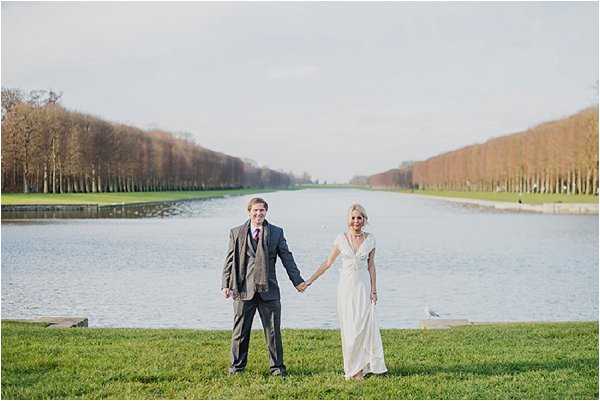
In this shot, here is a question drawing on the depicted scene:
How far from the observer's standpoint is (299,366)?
880 cm

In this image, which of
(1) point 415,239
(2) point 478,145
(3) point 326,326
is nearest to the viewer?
(3) point 326,326

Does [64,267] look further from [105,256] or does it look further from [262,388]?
[262,388]

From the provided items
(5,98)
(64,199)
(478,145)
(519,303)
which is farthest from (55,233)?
(478,145)

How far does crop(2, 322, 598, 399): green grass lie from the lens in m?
7.70

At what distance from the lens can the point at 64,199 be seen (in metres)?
69.8

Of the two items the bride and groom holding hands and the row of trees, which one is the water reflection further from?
the bride and groom holding hands

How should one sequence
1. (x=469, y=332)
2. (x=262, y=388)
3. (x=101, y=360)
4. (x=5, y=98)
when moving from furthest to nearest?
(x=5, y=98), (x=469, y=332), (x=101, y=360), (x=262, y=388)

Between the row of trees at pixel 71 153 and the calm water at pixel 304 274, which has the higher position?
the row of trees at pixel 71 153

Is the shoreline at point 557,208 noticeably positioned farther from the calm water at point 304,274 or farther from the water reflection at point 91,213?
the water reflection at point 91,213

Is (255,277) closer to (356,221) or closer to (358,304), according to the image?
(358,304)

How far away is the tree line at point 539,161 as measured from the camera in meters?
84.1

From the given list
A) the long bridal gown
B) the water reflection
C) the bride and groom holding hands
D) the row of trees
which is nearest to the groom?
the bride and groom holding hands

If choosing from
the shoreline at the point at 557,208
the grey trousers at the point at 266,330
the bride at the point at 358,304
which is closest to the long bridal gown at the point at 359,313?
the bride at the point at 358,304

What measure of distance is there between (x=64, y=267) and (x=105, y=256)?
121 inches
